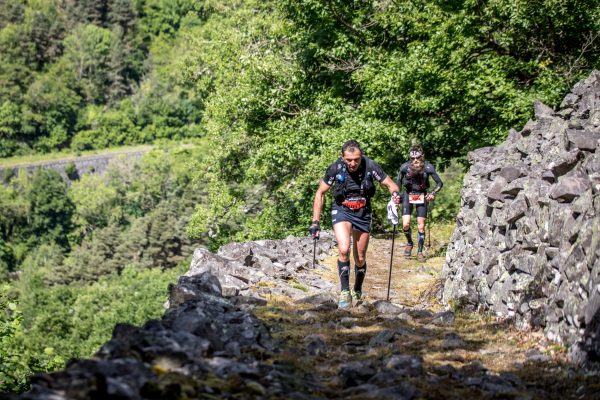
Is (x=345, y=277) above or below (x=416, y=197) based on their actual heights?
below

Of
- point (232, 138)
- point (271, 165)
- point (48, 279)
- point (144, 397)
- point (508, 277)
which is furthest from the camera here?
point (48, 279)

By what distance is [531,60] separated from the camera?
20.3 metres

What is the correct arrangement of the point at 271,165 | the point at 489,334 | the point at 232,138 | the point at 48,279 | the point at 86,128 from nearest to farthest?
1. the point at 489,334
2. the point at 271,165
3. the point at 232,138
4. the point at 48,279
5. the point at 86,128

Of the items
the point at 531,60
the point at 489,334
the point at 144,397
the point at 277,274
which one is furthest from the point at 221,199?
the point at 144,397

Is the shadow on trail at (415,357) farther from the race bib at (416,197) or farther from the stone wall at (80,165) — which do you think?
the stone wall at (80,165)

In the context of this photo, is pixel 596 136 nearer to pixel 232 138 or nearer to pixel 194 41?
pixel 232 138

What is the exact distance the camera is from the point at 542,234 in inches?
369

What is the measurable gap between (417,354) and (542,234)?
236cm

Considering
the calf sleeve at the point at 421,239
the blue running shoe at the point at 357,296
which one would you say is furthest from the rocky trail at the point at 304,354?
the calf sleeve at the point at 421,239

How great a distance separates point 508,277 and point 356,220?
2.31m

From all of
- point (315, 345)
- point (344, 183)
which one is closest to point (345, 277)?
point (344, 183)

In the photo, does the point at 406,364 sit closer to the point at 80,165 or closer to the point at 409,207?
the point at 409,207

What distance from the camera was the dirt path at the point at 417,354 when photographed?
6645mm

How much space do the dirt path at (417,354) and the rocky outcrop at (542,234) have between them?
1.02 ft
